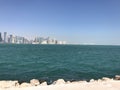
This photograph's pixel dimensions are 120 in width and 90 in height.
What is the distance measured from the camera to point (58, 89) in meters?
15.2

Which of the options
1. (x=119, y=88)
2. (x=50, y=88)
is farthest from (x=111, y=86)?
(x=50, y=88)

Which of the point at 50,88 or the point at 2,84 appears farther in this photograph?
the point at 2,84

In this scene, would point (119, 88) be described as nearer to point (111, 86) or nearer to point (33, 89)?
point (111, 86)

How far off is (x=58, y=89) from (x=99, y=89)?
2589 millimetres

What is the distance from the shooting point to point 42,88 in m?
15.5

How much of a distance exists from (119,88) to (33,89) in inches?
219

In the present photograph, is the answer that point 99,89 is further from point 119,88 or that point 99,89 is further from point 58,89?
point 58,89

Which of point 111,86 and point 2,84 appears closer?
point 111,86

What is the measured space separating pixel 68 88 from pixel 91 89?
1477 mm

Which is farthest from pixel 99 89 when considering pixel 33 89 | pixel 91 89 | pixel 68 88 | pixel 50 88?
pixel 33 89

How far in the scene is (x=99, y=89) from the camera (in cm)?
1508

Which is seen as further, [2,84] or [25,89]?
[2,84]

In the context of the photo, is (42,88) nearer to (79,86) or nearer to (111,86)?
(79,86)

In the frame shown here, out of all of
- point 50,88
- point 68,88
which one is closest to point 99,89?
point 68,88
